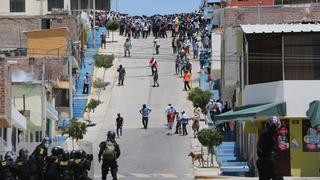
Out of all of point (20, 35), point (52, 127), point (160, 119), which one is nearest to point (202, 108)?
point (160, 119)

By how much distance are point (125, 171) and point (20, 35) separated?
3561 centimetres

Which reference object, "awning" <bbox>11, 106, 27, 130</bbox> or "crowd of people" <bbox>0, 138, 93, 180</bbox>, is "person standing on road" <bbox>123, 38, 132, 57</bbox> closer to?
"awning" <bbox>11, 106, 27, 130</bbox>

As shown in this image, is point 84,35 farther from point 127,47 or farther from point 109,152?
point 109,152

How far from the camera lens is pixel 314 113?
32.8 m

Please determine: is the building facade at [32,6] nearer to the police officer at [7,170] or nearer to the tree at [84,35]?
the tree at [84,35]

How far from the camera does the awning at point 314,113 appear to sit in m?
32.6

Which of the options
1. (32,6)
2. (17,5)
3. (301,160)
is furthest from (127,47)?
(301,160)

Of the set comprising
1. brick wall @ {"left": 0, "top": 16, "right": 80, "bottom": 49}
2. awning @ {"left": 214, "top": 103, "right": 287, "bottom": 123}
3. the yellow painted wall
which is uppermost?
brick wall @ {"left": 0, "top": 16, "right": 80, "bottom": 49}

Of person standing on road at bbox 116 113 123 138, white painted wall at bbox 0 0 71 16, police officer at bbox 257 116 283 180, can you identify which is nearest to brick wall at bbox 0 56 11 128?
person standing on road at bbox 116 113 123 138

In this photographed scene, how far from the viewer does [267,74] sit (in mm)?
35906

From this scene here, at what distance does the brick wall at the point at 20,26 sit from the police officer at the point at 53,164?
4601 cm

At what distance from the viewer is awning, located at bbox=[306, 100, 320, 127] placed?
107 ft

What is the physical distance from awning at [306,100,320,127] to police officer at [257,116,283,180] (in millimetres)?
13928

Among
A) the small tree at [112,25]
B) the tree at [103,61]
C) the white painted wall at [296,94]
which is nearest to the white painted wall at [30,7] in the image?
the small tree at [112,25]
